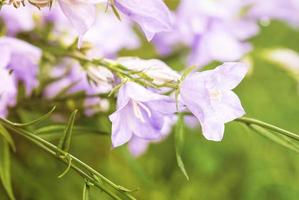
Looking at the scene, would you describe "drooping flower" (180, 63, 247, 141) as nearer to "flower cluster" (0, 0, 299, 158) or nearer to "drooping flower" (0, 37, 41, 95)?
"flower cluster" (0, 0, 299, 158)

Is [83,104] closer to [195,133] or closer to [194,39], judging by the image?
[194,39]

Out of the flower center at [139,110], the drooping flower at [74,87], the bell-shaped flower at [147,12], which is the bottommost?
the drooping flower at [74,87]

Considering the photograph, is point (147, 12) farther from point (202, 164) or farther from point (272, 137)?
point (202, 164)

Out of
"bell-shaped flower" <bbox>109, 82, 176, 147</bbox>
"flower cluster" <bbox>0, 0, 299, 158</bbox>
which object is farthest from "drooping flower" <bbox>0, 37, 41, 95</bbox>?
"bell-shaped flower" <bbox>109, 82, 176, 147</bbox>

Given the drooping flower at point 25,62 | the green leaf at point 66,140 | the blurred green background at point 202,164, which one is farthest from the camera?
the blurred green background at point 202,164

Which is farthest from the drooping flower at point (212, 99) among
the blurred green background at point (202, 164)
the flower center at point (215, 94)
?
the blurred green background at point (202, 164)

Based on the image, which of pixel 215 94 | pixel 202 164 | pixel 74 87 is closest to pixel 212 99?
pixel 215 94

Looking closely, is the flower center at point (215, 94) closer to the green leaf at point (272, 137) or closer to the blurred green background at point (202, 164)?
the green leaf at point (272, 137)

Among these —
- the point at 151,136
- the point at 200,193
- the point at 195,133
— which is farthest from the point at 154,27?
the point at 195,133
